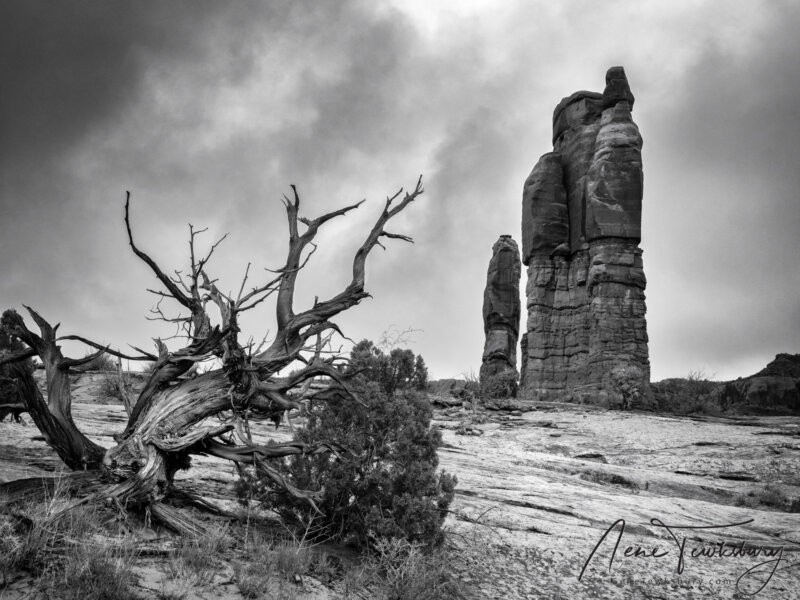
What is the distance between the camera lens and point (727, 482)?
12.5 m

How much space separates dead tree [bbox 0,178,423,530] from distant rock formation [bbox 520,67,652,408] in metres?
23.5

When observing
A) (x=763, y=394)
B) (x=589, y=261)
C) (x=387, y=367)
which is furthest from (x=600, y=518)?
(x=763, y=394)

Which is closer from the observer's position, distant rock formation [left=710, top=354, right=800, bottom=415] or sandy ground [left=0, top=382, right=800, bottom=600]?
sandy ground [left=0, top=382, right=800, bottom=600]

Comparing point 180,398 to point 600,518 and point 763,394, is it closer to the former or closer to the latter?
point 600,518

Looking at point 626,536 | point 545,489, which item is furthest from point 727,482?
point 626,536

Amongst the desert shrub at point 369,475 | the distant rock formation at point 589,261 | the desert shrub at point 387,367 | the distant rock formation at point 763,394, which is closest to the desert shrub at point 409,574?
the desert shrub at point 369,475

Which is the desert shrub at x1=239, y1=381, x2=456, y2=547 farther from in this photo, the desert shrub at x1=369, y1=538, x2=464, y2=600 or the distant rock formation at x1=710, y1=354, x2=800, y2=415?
the distant rock formation at x1=710, y1=354, x2=800, y2=415

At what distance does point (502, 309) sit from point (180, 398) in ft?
123

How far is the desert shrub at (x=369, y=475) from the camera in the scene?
Result: 5.29 metres

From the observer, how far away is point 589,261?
3169 cm

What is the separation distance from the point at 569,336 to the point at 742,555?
24.6 meters

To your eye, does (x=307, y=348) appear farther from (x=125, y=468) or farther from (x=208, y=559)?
(x=208, y=559)

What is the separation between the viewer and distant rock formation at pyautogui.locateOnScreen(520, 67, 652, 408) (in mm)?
28516

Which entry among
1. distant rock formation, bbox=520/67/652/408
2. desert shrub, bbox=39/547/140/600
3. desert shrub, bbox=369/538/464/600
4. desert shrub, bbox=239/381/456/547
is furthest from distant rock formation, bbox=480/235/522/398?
desert shrub, bbox=39/547/140/600
